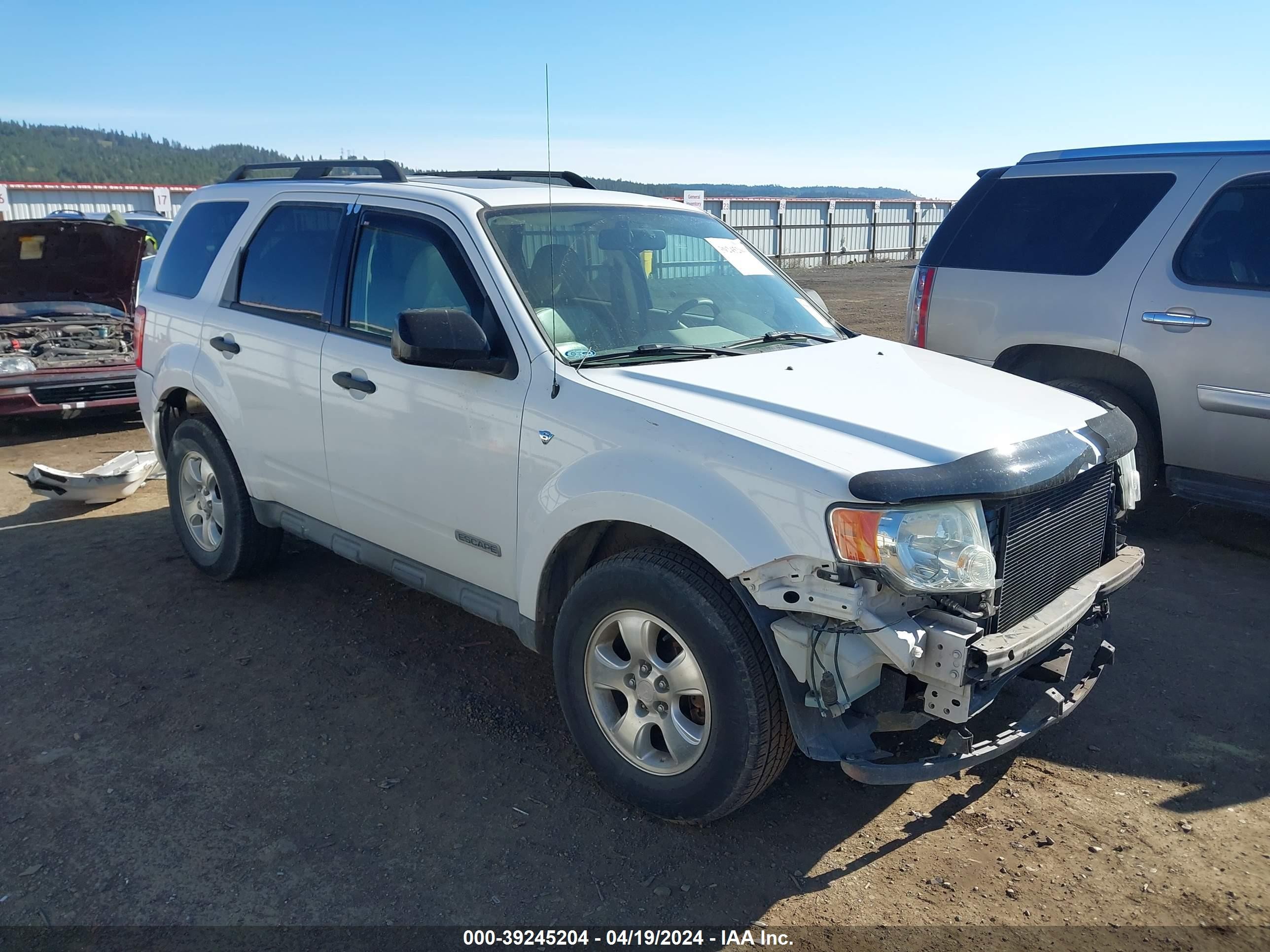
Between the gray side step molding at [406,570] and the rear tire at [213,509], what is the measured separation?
0.15 meters

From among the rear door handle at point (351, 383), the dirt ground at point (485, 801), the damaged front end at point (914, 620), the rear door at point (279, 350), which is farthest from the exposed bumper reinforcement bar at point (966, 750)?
the rear door at point (279, 350)

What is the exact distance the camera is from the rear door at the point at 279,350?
440cm

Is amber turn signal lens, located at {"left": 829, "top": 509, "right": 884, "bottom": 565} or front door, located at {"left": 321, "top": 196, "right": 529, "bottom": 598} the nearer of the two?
amber turn signal lens, located at {"left": 829, "top": 509, "right": 884, "bottom": 565}

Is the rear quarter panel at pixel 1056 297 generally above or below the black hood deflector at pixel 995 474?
above

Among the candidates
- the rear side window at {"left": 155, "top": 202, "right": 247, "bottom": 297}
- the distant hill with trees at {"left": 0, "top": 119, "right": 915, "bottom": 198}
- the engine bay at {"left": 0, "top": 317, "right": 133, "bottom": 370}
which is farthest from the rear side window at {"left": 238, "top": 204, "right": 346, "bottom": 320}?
the distant hill with trees at {"left": 0, "top": 119, "right": 915, "bottom": 198}

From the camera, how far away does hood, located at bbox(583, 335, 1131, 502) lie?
283cm

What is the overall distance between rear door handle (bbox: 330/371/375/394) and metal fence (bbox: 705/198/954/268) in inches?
983

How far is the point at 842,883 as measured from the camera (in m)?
2.96

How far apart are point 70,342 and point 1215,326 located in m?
9.34

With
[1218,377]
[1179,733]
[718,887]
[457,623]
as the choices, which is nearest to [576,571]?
[718,887]

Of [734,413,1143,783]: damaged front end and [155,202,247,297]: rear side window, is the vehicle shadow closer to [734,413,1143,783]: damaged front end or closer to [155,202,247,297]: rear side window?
[734,413,1143,783]: damaged front end

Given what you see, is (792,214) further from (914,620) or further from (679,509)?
(914,620)

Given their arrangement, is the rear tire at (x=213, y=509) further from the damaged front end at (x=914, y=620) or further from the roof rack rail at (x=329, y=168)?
the damaged front end at (x=914, y=620)

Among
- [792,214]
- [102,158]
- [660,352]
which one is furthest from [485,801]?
[102,158]
